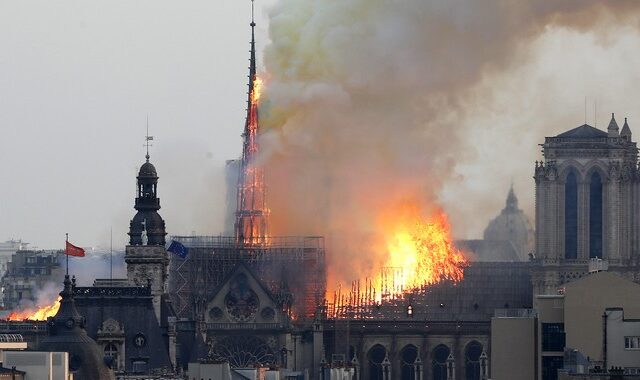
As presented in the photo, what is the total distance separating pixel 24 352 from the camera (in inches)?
6654

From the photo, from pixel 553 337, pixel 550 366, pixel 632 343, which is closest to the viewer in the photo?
pixel 632 343

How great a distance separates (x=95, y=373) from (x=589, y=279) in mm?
27011

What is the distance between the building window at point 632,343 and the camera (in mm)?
166375

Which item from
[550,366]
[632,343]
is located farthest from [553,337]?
[632,343]

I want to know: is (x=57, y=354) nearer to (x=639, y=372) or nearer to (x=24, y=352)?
(x=24, y=352)

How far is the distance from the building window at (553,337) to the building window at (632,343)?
5.76 metres

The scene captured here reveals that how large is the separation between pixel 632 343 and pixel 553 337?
7.03m

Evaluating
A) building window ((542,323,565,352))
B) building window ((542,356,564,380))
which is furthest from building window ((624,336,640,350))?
building window ((542,323,565,352))

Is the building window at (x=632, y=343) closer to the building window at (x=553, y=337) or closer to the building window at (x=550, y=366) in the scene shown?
the building window at (x=550, y=366)

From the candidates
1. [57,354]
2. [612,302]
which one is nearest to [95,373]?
[57,354]

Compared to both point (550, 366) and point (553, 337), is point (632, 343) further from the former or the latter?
point (553, 337)

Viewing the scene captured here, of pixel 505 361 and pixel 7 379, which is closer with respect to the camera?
pixel 7 379

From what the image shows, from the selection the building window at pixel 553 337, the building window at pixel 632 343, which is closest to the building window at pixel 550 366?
the building window at pixel 553 337

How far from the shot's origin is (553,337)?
173250 mm
